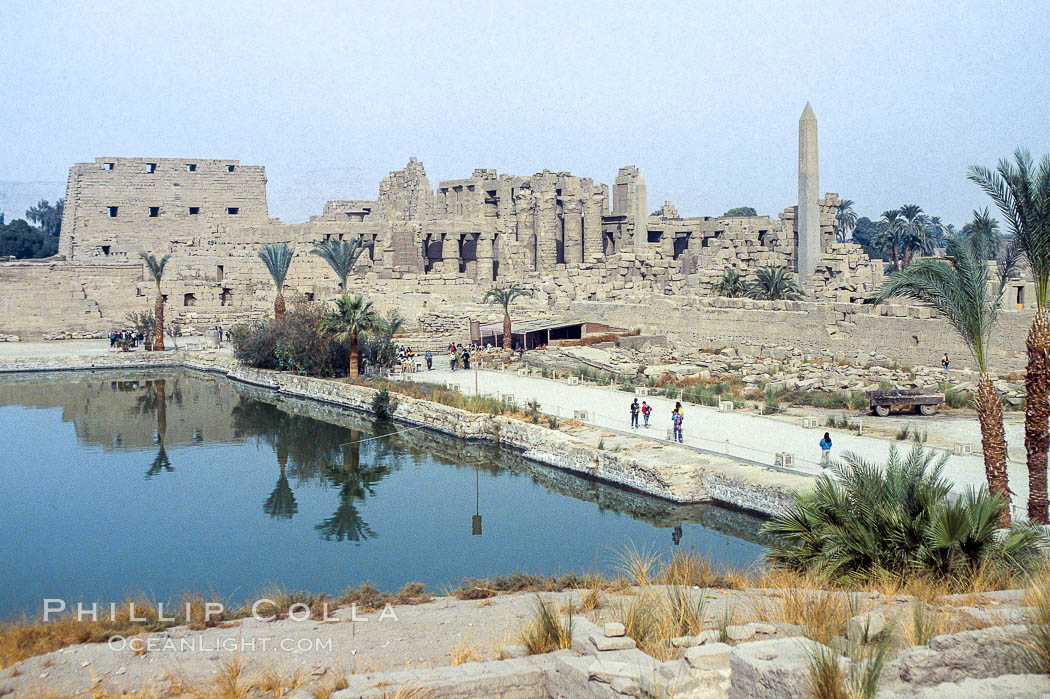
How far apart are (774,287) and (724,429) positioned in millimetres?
13811

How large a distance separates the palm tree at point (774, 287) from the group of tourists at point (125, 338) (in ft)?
70.3

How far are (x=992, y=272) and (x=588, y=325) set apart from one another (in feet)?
40.2

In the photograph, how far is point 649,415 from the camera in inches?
793

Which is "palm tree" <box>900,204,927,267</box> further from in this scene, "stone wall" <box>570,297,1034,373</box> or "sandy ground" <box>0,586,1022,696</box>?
"sandy ground" <box>0,586,1022,696</box>

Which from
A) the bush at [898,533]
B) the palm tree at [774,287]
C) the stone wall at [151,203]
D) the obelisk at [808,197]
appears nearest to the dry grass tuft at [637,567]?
the bush at [898,533]

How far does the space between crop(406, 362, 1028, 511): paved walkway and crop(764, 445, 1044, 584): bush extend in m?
2.59

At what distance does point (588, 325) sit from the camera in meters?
33.1

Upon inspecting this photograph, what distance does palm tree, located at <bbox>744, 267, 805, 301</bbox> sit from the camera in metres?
31.5

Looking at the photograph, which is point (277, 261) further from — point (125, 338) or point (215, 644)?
point (215, 644)

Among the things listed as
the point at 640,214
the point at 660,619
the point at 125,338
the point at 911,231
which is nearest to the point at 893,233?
the point at 911,231

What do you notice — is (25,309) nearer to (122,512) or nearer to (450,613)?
(122,512)

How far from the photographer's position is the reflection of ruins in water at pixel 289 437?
1578 cm

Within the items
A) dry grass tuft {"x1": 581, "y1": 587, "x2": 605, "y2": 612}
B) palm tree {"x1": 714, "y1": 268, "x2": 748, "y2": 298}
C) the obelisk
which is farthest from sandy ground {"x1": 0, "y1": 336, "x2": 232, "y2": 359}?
dry grass tuft {"x1": 581, "y1": 587, "x2": 605, "y2": 612}

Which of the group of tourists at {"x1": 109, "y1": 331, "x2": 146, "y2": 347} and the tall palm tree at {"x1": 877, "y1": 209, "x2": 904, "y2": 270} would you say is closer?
the group of tourists at {"x1": 109, "y1": 331, "x2": 146, "y2": 347}
